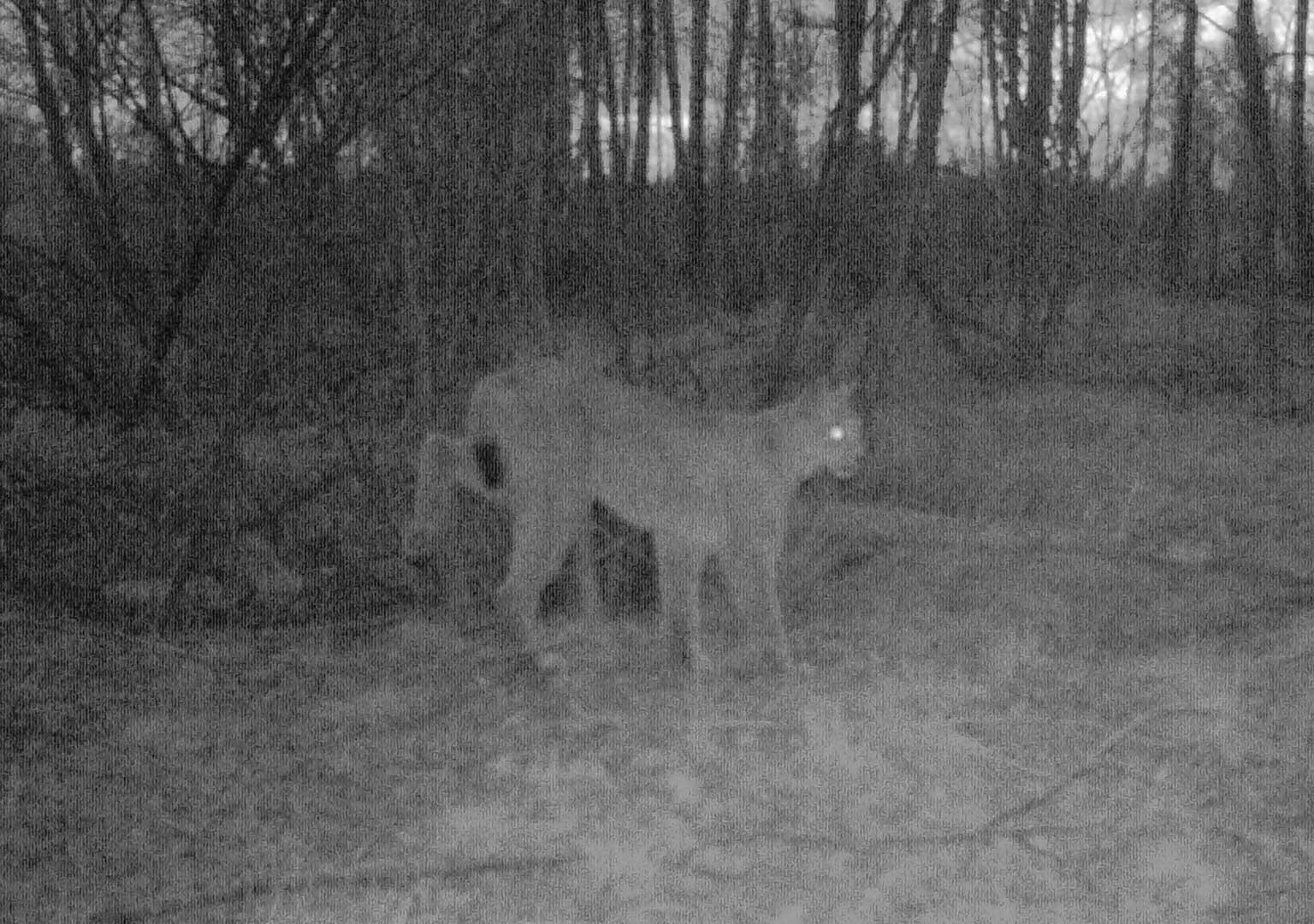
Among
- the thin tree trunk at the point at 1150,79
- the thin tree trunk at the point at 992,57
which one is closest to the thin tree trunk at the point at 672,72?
the thin tree trunk at the point at 992,57

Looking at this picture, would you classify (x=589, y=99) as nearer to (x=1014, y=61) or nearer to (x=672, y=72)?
(x=672, y=72)

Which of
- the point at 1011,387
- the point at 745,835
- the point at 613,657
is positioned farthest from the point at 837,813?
the point at 1011,387

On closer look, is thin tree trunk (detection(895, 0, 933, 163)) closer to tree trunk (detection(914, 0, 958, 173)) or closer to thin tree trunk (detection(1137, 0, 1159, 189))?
tree trunk (detection(914, 0, 958, 173))

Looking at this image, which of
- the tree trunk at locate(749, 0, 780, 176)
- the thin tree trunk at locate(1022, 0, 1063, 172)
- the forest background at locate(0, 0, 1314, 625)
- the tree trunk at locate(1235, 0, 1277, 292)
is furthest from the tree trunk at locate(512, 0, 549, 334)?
the tree trunk at locate(749, 0, 780, 176)

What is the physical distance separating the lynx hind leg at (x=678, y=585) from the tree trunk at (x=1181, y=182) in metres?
14.3

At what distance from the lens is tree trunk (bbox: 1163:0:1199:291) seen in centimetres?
2006

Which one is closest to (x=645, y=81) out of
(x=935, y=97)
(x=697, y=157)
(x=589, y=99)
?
(x=589, y=99)

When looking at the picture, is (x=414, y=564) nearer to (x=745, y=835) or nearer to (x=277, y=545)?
(x=277, y=545)

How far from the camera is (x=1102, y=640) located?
23.2 feet

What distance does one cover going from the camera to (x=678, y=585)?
6844 millimetres

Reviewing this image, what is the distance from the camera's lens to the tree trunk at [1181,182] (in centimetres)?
2006

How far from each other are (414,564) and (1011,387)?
7.58 metres

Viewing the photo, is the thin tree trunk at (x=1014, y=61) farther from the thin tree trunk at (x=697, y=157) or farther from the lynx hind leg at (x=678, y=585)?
the lynx hind leg at (x=678, y=585)

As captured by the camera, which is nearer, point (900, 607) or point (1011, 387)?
point (900, 607)
